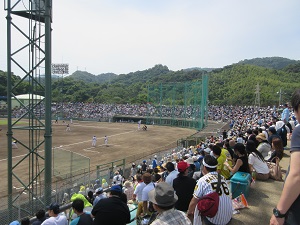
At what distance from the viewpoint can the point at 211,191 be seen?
3889 mm

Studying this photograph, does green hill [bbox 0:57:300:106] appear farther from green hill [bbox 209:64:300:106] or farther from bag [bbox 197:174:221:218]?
bag [bbox 197:174:221:218]

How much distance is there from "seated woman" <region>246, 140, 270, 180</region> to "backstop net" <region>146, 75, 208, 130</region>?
120 ft

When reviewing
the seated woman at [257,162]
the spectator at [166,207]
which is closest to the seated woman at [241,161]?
the seated woman at [257,162]

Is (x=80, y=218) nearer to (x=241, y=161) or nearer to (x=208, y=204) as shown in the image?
(x=208, y=204)

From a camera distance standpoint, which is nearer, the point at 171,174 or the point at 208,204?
the point at 208,204

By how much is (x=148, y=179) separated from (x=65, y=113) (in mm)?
67816

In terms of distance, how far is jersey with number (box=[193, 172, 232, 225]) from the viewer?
391 cm

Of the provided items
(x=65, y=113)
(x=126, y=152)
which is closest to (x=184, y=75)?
(x=65, y=113)

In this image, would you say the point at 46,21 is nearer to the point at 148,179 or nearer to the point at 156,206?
the point at 148,179

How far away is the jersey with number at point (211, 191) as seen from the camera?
3908 millimetres

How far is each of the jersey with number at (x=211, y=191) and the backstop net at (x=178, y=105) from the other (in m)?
40.2

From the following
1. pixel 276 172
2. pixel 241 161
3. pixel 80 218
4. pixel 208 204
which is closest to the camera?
pixel 208 204

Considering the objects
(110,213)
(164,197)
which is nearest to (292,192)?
(164,197)

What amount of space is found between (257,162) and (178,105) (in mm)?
46884
